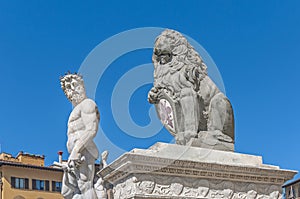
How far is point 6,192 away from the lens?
52375 millimetres

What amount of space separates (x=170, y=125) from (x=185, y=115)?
46 centimetres

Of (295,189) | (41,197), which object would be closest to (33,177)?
(41,197)

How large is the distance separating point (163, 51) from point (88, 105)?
5.71ft

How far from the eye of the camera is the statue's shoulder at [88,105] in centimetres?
1045

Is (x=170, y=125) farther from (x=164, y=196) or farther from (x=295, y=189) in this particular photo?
(x=295, y=189)

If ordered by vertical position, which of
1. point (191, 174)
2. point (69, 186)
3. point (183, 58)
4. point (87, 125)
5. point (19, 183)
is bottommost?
point (191, 174)

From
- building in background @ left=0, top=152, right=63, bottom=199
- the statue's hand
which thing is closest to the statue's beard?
the statue's hand

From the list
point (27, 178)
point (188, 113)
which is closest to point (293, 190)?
point (27, 178)

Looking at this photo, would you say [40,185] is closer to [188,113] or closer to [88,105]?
[88,105]

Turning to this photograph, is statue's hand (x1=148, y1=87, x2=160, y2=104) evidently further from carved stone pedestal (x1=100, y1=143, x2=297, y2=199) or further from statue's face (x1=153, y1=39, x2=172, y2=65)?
carved stone pedestal (x1=100, y1=143, x2=297, y2=199)

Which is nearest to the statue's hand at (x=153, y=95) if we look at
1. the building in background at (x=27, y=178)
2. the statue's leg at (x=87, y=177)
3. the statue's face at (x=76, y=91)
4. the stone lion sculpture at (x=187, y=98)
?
the stone lion sculpture at (x=187, y=98)

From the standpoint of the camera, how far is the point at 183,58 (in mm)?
10883

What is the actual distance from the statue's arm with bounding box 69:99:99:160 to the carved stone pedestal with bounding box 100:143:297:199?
57cm

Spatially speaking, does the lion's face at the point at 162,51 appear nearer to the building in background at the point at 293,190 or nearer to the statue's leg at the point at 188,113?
the statue's leg at the point at 188,113
